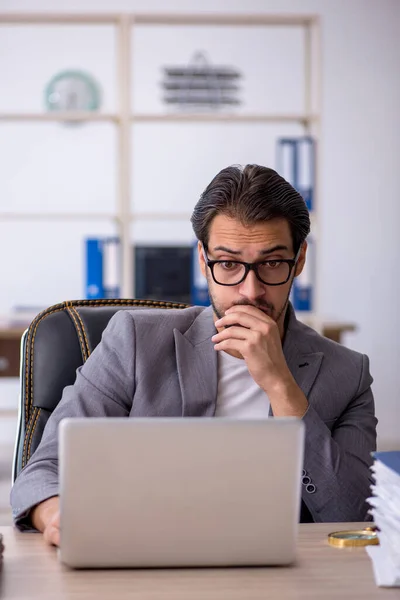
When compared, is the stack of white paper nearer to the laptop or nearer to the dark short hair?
the laptop

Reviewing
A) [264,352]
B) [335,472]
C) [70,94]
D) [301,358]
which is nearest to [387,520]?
[335,472]

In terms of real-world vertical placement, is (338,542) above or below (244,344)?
below

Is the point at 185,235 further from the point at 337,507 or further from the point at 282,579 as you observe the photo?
the point at 282,579

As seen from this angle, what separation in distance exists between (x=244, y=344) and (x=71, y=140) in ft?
Answer: 12.2

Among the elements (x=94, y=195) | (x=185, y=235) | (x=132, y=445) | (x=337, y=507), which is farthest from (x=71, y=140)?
(x=132, y=445)

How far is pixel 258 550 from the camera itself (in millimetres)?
993

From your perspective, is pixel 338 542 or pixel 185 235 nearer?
pixel 338 542

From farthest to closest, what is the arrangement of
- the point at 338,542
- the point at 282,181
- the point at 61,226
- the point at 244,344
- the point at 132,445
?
1. the point at 61,226
2. the point at 282,181
3. the point at 244,344
4. the point at 338,542
5. the point at 132,445

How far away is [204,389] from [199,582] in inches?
25.6

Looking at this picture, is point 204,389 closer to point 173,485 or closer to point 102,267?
point 173,485

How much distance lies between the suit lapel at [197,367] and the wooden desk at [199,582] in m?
0.53

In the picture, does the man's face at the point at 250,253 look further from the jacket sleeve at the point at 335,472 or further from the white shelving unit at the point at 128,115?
the white shelving unit at the point at 128,115

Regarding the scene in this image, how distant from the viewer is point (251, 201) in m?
1.60

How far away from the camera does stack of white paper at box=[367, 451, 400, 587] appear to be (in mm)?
981
